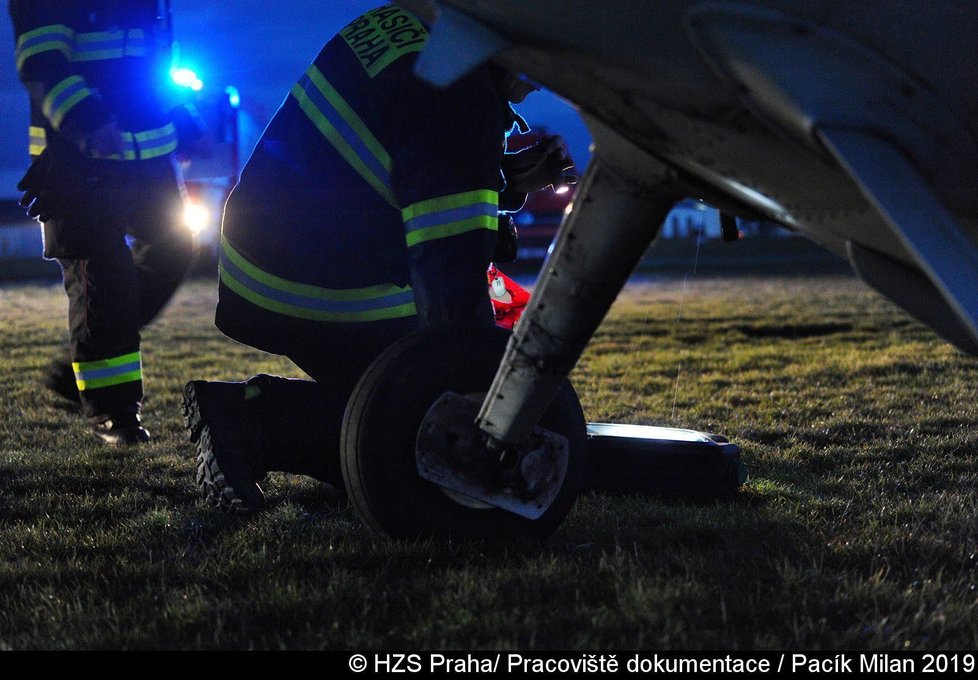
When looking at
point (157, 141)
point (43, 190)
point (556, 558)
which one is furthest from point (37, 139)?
point (556, 558)

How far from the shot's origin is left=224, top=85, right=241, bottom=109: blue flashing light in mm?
7109

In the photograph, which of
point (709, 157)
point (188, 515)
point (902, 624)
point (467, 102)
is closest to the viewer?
point (709, 157)

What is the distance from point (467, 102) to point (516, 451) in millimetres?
848

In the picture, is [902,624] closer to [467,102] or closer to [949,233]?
[949,233]

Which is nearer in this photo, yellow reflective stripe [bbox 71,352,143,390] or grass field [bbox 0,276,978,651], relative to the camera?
grass field [bbox 0,276,978,651]

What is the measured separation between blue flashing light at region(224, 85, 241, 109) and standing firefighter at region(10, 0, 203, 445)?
122 inches

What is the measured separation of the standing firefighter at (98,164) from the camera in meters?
3.67

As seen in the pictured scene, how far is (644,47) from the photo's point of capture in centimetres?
141

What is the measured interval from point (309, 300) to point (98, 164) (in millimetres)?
1656

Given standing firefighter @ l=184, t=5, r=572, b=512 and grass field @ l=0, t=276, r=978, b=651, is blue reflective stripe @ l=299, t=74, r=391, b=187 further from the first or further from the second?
grass field @ l=0, t=276, r=978, b=651

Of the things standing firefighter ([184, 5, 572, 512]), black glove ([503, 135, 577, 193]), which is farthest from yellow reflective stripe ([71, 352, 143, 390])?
black glove ([503, 135, 577, 193])

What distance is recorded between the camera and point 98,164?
150 inches

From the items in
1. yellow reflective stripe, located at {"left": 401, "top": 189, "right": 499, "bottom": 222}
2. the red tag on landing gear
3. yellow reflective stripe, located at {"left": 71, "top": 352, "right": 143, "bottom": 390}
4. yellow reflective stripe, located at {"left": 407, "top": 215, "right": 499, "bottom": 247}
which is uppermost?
yellow reflective stripe, located at {"left": 401, "top": 189, "right": 499, "bottom": 222}

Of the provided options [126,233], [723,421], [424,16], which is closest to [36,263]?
[126,233]
